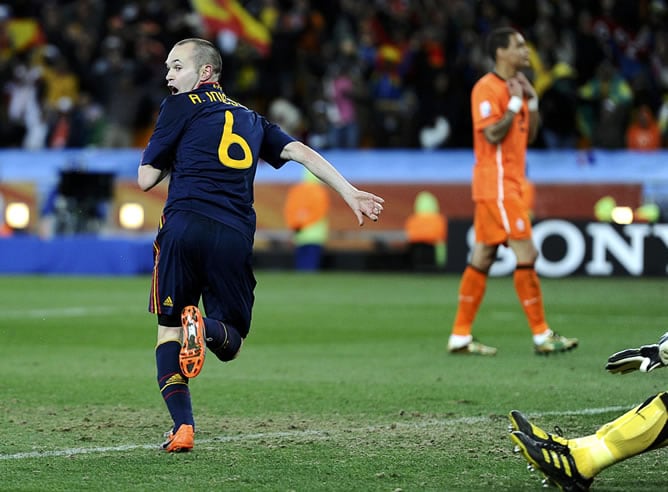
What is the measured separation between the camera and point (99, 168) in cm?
2144

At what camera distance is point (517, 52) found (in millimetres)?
10156

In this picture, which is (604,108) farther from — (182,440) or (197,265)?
(182,440)

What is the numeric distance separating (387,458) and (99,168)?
1631 centimetres

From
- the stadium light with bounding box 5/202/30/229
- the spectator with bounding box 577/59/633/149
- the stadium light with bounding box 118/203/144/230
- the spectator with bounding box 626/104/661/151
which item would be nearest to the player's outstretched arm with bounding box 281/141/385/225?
the spectator with bounding box 577/59/633/149

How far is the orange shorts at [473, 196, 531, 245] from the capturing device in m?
10.1

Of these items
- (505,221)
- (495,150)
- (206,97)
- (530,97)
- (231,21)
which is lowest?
(505,221)

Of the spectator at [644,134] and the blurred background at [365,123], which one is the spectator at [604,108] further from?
the spectator at [644,134]

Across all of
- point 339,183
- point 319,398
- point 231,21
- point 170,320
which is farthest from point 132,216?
point 339,183

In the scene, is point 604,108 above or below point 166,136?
above

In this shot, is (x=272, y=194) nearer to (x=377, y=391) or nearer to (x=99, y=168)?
(x=99, y=168)

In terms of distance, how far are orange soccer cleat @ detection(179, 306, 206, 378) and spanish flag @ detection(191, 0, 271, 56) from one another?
59.4 ft

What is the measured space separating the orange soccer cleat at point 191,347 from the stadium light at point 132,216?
15982 millimetres

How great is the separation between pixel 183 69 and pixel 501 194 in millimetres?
4431

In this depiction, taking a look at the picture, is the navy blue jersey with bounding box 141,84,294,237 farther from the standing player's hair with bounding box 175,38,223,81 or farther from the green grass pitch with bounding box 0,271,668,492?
the green grass pitch with bounding box 0,271,668,492
